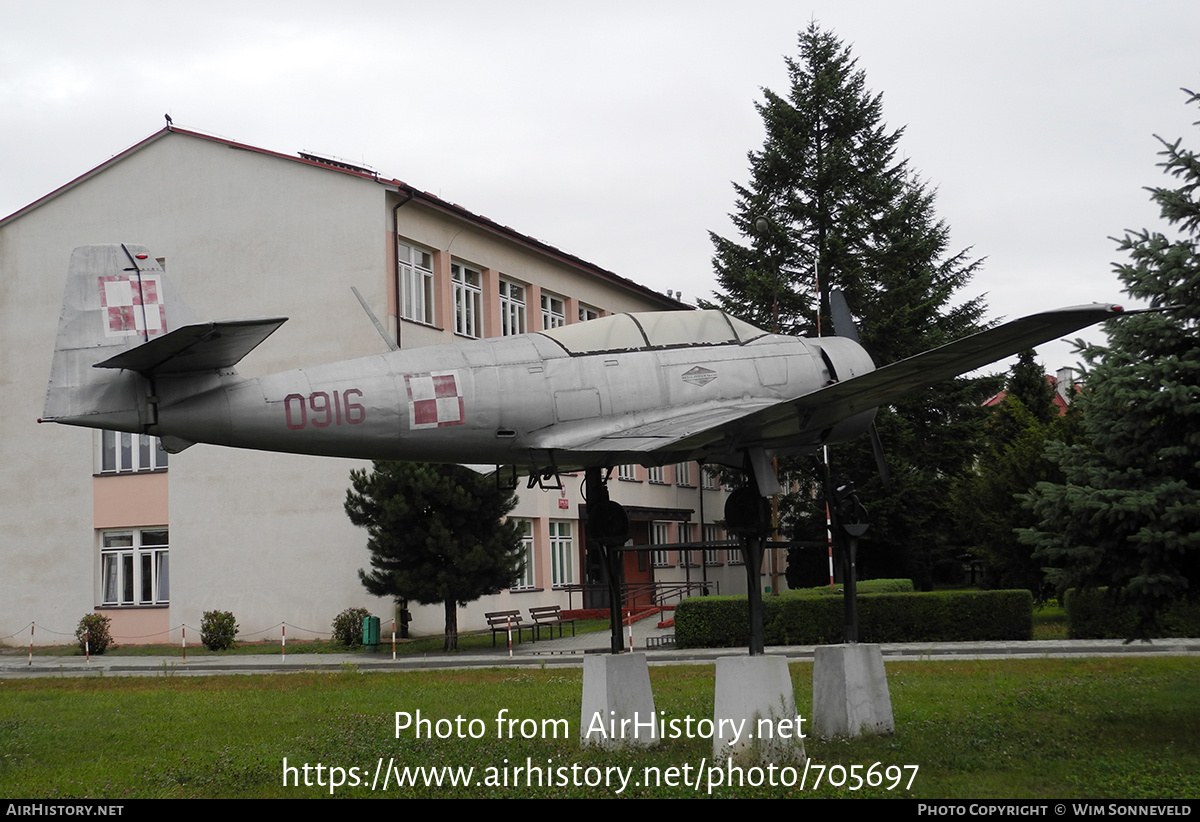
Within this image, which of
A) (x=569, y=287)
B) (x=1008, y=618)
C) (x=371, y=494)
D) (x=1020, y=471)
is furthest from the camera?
(x=569, y=287)

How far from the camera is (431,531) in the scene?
1069 inches

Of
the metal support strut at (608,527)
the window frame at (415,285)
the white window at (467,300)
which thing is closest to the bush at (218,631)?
the window frame at (415,285)

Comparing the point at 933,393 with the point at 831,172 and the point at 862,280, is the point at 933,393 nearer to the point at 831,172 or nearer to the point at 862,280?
the point at 862,280

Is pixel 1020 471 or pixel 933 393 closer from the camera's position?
pixel 1020 471

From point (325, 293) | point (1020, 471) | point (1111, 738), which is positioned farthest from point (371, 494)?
point (1111, 738)

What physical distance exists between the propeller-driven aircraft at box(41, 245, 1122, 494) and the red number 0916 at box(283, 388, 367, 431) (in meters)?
0.01

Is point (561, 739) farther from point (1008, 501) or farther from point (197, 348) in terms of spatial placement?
point (1008, 501)

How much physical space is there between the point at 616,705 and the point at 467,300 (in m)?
25.4

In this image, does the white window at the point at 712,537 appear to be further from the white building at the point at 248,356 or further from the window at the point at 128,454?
the window at the point at 128,454

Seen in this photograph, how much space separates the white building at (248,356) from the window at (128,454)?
0.06 metres

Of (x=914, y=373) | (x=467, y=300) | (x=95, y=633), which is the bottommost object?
(x=95, y=633)

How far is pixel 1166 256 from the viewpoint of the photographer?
1088cm

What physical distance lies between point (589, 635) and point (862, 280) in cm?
1671

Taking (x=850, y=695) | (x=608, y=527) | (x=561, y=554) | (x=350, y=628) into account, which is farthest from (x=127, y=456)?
(x=850, y=695)
